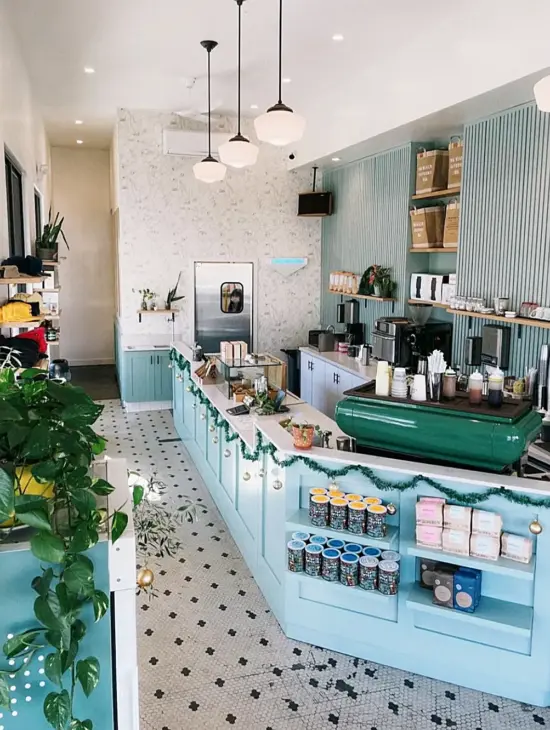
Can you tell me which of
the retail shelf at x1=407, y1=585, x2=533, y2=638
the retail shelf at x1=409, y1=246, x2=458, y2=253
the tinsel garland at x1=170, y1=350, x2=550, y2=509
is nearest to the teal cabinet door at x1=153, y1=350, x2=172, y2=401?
the retail shelf at x1=409, y1=246, x2=458, y2=253

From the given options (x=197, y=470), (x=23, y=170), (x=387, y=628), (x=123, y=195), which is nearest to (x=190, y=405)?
(x=197, y=470)

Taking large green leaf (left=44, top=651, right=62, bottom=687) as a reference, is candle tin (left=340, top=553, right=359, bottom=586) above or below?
below

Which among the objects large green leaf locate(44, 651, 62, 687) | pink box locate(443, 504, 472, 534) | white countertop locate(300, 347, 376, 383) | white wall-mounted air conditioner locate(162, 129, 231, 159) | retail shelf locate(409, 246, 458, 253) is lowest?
pink box locate(443, 504, 472, 534)

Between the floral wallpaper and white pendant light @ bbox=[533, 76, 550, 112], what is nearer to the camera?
white pendant light @ bbox=[533, 76, 550, 112]

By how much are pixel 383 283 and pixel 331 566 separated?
4.41 m

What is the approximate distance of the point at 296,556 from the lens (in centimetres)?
346

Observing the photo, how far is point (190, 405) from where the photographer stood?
22.3ft

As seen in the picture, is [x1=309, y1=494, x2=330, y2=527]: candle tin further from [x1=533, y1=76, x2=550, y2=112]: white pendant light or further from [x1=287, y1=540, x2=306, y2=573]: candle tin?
[x1=533, y1=76, x2=550, y2=112]: white pendant light

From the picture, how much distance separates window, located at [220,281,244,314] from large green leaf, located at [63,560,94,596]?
7.67 meters

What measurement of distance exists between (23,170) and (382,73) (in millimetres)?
3447

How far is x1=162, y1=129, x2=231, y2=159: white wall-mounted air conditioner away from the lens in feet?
27.2

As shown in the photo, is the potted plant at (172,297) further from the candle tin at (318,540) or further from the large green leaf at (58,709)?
the large green leaf at (58,709)

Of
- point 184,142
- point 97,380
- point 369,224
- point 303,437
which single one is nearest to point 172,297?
point 184,142

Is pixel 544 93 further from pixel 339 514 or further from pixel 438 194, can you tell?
pixel 438 194
